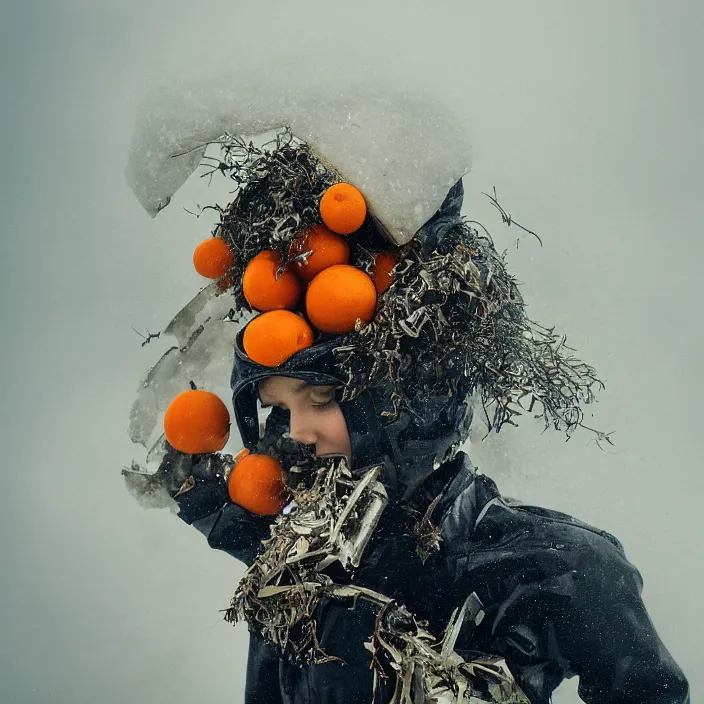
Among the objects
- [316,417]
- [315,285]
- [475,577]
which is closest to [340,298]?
[315,285]

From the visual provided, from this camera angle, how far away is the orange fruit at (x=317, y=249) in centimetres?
106

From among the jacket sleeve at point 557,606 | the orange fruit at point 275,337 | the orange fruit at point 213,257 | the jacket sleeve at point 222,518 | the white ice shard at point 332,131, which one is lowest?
the jacket sleeve at point 557,606

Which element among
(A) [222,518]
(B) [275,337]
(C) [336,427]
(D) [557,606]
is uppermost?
(B) [275,337]

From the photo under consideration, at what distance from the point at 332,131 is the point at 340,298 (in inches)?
9.3

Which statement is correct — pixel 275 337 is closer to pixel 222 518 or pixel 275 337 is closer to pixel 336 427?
pixel 336 427

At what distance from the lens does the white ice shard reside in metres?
1.08

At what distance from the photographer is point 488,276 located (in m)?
1.06

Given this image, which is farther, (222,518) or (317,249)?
(222,518)

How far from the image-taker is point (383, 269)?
109 centimetres

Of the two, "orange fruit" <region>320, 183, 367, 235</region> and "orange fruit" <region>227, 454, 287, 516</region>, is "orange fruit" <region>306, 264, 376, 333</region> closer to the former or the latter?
"orange fruit" <region>320, 183, 367, 235</region>

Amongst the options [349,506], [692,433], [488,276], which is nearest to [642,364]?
[692,433]

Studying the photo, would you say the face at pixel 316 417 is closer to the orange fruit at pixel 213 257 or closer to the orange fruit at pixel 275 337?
the orange fruit at pixel 275 337

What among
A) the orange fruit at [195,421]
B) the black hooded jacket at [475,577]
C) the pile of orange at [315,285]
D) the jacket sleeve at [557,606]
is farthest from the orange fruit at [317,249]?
the jacket sleeve at [557,606]

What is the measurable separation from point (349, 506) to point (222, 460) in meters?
0.29
